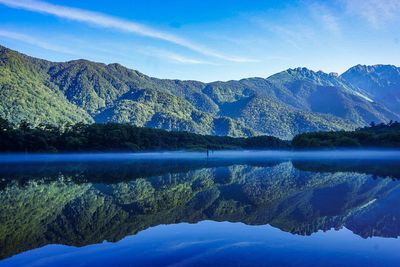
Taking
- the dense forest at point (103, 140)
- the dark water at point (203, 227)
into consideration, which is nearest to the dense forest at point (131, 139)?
the dense forest at point (103, 140)

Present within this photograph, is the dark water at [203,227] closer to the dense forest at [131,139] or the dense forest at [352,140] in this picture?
the dense forest at [131,139]

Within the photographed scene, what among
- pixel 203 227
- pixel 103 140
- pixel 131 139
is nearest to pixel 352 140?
pixel 131 139

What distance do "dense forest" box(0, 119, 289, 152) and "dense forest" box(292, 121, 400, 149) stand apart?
2361 cm

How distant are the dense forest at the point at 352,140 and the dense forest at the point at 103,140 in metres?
23.6

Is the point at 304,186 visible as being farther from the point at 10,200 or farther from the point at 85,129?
the point at 85,129

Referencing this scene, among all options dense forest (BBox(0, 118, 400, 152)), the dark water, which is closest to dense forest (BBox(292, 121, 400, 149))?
dense forest (BBox(0, 118, 400, 152))

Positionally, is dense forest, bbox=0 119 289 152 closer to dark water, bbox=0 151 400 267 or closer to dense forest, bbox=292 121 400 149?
dense forest, bbox=292 121 400 149

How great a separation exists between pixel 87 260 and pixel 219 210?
9.53 meters

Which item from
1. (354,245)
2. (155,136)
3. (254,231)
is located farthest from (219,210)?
(155,136)

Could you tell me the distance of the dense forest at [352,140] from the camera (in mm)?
A: 121812

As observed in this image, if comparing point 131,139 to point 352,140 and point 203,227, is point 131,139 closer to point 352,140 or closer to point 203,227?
point 352,140

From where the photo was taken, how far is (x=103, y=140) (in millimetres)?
119125

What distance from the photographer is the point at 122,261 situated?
35.7 ft

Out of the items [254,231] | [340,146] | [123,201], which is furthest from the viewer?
[340,146]
